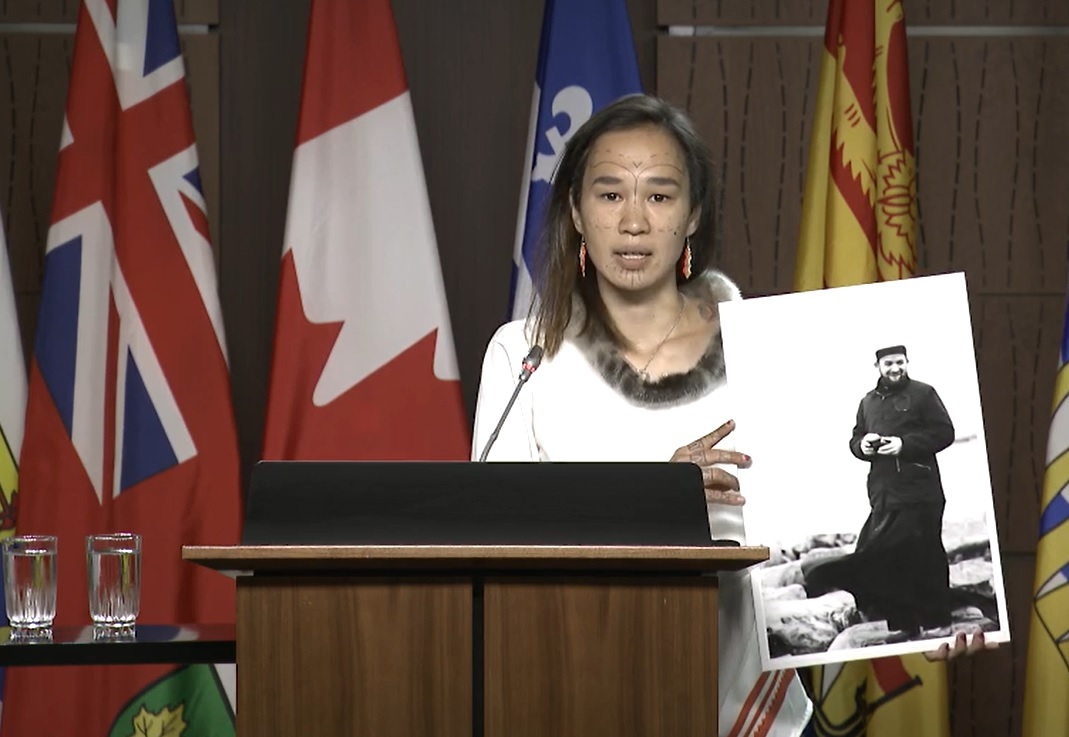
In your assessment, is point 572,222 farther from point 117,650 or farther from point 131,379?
point 131,379

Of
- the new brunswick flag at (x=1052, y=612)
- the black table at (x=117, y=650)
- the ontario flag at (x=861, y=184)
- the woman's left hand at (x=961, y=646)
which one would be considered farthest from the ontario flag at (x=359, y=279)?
the woman's left hand at (x=961, y=646)

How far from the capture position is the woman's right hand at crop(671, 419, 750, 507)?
6.01ft

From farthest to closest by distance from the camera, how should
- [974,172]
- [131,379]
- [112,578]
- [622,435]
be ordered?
[974,172] < [131,379] < [622,435] < [112,578]

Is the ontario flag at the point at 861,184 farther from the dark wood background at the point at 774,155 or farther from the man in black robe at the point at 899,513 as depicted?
the man in black robe at the point at 899,513

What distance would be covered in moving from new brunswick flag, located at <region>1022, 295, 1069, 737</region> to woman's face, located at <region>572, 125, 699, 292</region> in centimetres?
133

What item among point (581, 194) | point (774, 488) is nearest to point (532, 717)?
point (774, 488)

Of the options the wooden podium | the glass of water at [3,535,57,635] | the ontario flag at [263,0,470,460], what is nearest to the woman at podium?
the wooden podium

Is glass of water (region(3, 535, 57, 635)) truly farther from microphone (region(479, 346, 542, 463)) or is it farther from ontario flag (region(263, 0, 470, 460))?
ontario flag (region(263, 0, 470, 460))

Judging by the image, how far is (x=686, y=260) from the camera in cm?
228

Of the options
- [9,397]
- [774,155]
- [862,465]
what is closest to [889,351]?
[862,465]

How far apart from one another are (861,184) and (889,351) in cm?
157

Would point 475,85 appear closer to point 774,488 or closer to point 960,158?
point 960,158

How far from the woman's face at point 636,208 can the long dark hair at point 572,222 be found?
0.02 metres

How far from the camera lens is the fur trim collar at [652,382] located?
2.11 metres
